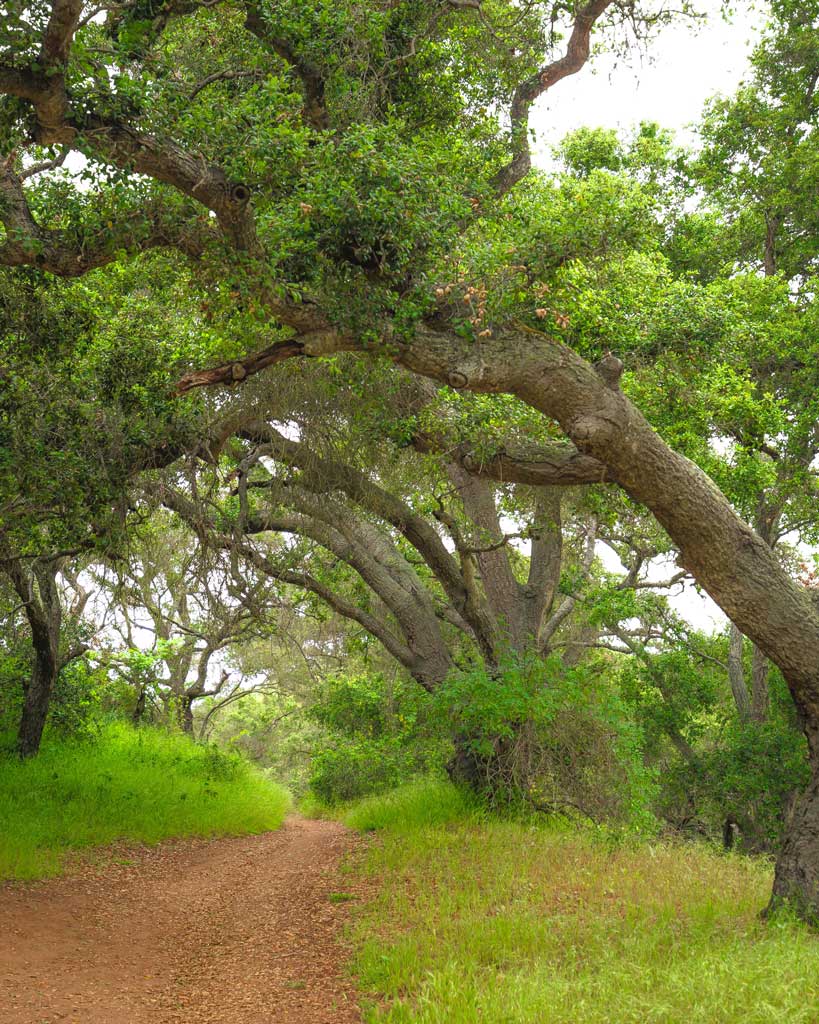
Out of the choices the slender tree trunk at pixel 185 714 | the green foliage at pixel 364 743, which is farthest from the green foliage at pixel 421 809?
the slender tree trunk at pixel 185 714

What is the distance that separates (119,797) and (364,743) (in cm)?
585

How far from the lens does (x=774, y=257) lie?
14.1 meters

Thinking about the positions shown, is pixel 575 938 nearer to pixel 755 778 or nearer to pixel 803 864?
pixel 803 864

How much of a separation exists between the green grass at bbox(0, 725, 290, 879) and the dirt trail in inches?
21.0

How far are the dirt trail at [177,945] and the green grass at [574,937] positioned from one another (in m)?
0.44

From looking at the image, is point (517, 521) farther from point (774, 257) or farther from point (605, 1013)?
point (605, 1013)

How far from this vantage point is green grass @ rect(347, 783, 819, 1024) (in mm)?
4176

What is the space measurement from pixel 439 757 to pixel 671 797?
5833mm

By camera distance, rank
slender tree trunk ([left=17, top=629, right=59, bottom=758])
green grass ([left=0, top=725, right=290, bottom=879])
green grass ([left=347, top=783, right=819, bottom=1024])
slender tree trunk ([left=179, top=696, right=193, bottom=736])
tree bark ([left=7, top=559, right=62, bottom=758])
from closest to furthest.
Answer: green grass ([left=347, top=783, right=819, bottom=1024])
green grass ([left=0, top=725, right=290, bottom=879])
tree bark ([left=7, top=559, right=62, bottom=758])
slender tree trunk ([left=17, top=629, right=59, bottom=758])
slender tree trunk ([left=179, top=696, right=193, bottom=736])

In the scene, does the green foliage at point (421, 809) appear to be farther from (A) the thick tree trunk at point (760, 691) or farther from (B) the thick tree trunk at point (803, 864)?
(A) the thick tree trunk at point (760, 691)

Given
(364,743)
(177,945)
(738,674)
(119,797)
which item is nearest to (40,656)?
(119,797)

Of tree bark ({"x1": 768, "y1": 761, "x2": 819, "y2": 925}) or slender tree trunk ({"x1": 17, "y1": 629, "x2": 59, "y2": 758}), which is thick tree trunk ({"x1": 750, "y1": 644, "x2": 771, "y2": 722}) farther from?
slender tree trunk ({"x1": 17, "y1": 629, "x2": 59, "y2": 758})

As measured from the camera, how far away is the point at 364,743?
16203 mm

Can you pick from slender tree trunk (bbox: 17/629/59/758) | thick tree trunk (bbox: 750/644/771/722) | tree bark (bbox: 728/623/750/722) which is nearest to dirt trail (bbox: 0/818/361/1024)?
slender tree trunk (bbox: 17/629/59/758)
